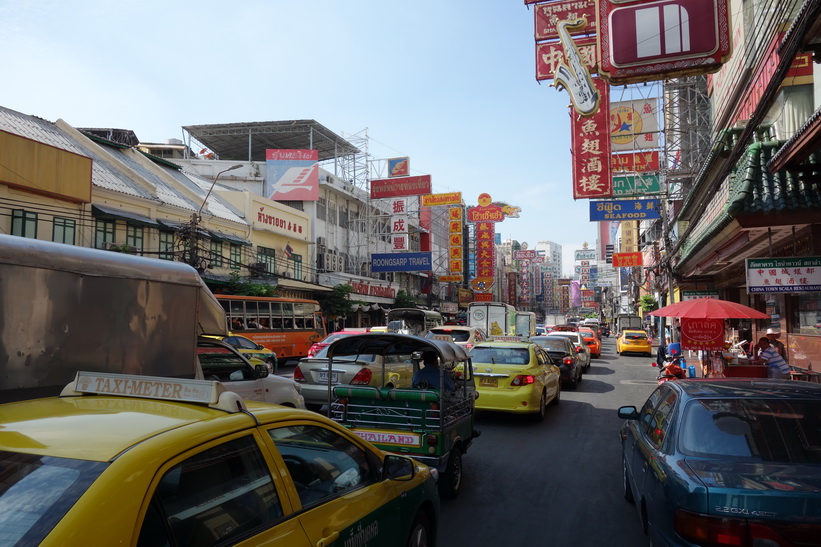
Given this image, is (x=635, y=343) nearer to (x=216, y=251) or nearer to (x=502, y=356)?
(x=216, y=251)

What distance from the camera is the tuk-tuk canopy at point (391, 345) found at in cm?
729

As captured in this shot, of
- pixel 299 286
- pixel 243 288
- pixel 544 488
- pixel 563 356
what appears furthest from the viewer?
pixel 299 286

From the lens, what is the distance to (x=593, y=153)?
22.0 metres

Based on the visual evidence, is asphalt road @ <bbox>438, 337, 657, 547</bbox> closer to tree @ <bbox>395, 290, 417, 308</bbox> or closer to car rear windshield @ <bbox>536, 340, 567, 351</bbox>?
car rear windshield @ <bbox>536, 340, 567, 351</bbox>

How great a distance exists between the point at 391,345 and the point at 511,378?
12.2 feet

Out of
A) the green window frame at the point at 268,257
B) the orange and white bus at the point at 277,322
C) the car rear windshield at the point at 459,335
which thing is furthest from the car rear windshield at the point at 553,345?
the green window frame at the point at 268,257

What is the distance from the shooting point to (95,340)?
6.34 m

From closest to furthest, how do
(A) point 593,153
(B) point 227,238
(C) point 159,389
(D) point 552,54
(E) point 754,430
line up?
(C) point 159,389
(E) point 754,430
(D) point 552,54
(A) point 593,153
(B) point 227,238

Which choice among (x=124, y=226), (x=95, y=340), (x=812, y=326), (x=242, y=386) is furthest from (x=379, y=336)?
(x=124, y=226)

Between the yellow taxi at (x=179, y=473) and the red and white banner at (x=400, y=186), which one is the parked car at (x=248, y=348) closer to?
the yellow taxi at (x=179, y=473)

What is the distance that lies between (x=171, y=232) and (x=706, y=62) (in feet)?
80.2

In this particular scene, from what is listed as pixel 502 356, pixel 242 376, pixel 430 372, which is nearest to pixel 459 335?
pixel 502 356

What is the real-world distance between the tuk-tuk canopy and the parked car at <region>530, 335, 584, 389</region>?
9.02 m

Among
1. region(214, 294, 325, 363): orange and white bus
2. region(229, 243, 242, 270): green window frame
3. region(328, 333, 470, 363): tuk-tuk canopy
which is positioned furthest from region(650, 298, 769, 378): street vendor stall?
region(229, 243, 242, 270): green window frame
